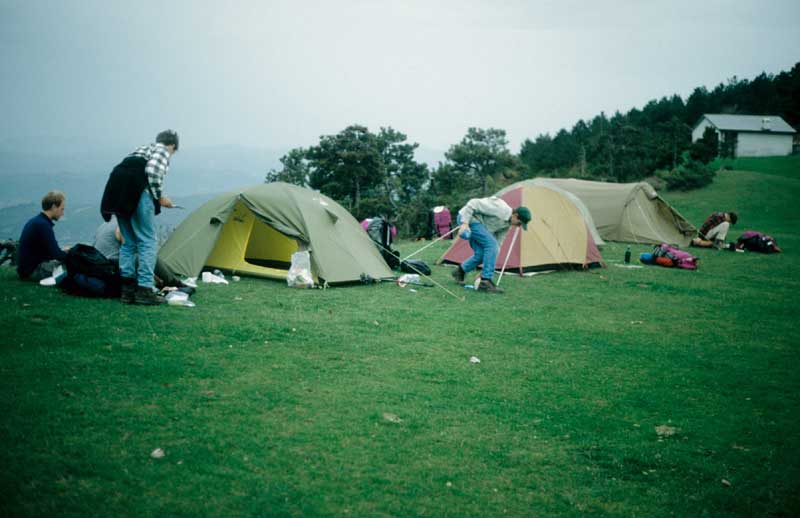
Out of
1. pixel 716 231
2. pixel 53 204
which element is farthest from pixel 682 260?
pixel 53 204

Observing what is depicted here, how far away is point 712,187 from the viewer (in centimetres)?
3931

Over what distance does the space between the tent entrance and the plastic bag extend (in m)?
0.62

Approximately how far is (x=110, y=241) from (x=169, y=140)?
191cm

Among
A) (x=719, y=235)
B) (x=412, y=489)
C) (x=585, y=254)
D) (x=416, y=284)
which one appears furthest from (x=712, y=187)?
(x=412, y=489)

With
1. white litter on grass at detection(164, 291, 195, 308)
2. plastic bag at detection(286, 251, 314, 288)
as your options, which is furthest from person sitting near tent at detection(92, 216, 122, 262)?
plastic bag at detection(286, 251, 314, 288)

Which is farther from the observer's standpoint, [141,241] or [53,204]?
[53,204]

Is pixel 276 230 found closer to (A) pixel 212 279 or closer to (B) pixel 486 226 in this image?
(A) pixel 212 279

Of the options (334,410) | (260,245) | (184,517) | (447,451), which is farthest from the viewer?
(260,245)

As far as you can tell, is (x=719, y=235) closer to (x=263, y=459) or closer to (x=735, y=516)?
(x=735, y=516)

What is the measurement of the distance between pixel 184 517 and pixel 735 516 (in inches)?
130

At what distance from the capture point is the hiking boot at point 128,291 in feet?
23.8

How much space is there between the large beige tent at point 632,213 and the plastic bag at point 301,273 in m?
11.7

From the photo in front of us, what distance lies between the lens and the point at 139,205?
7.11m

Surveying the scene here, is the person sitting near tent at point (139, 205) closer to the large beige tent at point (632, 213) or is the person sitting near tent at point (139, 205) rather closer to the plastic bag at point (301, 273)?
the plastic bag at point (301, 273)
